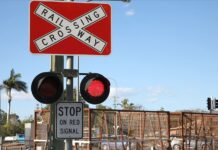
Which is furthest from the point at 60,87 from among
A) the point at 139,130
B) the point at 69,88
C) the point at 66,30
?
the point at 139,130

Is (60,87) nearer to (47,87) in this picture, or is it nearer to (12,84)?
(47,87)

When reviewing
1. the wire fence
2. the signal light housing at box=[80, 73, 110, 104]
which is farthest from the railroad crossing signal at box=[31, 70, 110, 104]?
the wire fence

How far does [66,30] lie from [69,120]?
119 cm

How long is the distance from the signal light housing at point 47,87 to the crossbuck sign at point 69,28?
37cm

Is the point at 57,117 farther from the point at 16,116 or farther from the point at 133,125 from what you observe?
the point at 16,116

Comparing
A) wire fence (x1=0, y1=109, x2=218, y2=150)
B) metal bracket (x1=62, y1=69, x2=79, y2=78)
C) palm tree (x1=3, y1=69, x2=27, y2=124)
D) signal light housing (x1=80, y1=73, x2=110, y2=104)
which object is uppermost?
palm tree (x1=3, y1=69, x2=27, y2=124)

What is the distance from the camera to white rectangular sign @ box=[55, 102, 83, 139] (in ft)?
21.7

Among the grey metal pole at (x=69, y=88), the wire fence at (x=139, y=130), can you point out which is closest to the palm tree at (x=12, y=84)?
the wire fence at (x=139, y=130)

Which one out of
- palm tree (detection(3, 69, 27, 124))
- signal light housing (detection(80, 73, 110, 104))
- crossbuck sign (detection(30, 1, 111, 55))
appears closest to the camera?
signal light housing (detection(80, 73, 110, 104))

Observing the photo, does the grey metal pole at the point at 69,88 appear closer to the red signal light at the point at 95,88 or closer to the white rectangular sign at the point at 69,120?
the white rectangular sign at the point at 69,120

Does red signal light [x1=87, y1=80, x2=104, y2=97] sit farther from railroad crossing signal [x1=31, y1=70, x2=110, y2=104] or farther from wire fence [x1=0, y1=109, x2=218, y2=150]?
wire fence [x1=0, y1=109, x2=218, y2=150]

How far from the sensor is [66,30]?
682cm

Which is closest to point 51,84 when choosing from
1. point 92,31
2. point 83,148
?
point 92,31

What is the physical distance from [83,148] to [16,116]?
133 meters
